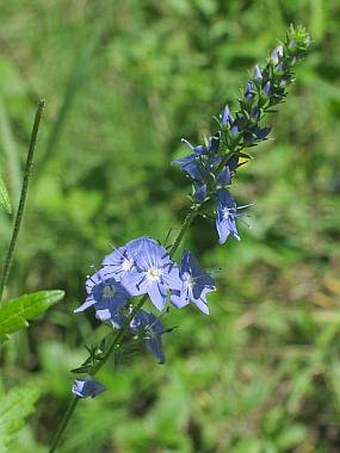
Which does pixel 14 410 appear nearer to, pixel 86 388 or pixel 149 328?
pixel 86 388

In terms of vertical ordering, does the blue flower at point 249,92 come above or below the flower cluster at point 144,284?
above

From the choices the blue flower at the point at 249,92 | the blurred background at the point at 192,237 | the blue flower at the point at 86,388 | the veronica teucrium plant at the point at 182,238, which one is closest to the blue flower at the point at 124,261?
the veronica teucrium plant at the point at 182,238

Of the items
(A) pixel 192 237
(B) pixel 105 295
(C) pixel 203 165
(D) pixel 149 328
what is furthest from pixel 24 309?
(A) pixel 192 237

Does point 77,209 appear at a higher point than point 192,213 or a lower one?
lower

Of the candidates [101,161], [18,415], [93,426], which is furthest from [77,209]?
[18,415]

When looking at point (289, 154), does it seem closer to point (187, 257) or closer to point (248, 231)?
point (248, 231)

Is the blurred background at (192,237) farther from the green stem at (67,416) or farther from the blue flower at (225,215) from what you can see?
the blue flower at (225,215)

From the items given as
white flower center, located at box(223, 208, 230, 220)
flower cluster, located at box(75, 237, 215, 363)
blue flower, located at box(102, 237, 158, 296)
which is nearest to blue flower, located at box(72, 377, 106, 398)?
flower cluster, located at box(75, 237, 215, 363)
